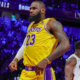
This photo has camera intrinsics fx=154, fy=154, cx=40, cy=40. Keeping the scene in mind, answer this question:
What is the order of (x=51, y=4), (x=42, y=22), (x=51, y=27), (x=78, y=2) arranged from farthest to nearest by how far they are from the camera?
(x=78, y=2)
(x=51, y=4)
(x=42, y=22)
(x=51, y=27)

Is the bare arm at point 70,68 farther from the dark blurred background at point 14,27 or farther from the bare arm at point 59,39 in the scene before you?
the dark blurred background at point 14,27

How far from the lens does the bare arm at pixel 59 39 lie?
1501 millimetres

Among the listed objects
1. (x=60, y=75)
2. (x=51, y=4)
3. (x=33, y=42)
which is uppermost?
(x=51, y=4)

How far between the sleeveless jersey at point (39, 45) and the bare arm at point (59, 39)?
80 mm

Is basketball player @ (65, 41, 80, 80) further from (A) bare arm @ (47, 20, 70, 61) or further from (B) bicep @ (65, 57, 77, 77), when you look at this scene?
(A) bare arm @ (47, 20, 70, 61)

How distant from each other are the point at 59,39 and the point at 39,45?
0.88ft

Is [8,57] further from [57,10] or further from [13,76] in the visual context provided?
[57,10]

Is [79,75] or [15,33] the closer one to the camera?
[79,75]

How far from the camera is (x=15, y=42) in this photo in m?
5.36

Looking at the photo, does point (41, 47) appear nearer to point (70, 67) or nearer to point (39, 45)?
point (39, 45)

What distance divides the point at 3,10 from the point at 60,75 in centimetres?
328

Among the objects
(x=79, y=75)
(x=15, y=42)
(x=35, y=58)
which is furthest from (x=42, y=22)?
(x=15, y=42)

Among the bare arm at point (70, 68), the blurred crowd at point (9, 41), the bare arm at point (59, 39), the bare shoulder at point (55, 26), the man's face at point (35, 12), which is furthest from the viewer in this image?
the blurred crowd at point (9, 41)

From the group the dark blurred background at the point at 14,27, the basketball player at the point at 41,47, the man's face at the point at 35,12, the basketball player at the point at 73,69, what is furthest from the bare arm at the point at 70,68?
the dark blurred background at the point at 14,27
